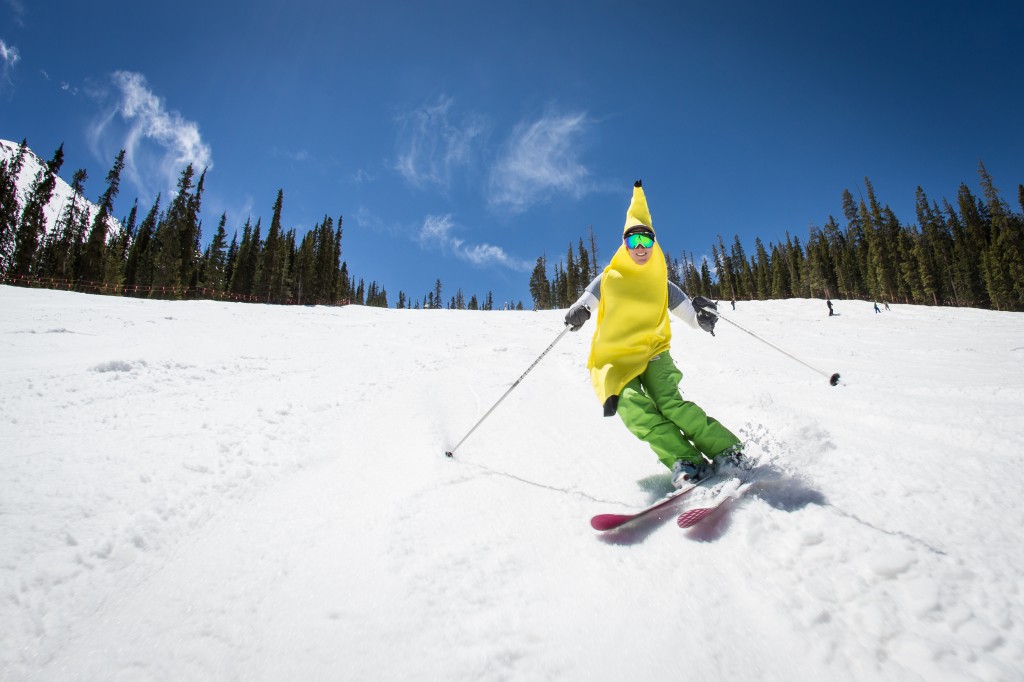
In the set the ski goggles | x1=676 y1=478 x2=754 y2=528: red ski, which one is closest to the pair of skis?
x1=676 y1=478 x2=754 y2=528: red ski

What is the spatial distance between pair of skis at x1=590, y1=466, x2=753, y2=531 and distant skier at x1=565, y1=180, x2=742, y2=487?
26 cm

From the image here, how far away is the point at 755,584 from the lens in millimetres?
1472

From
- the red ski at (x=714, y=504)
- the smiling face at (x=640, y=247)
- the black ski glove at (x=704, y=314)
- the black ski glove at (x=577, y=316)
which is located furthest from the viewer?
the black ski glove at (x=704, y=314)

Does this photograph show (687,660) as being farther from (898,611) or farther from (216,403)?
(216,403)

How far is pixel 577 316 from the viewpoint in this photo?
3385mm

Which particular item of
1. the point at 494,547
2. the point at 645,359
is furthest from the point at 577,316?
the point at 494,547

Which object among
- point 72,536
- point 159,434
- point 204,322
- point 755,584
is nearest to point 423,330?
point 204,322

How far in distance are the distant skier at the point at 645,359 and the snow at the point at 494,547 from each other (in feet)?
1.14

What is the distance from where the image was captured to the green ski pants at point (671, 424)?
2.50 metres

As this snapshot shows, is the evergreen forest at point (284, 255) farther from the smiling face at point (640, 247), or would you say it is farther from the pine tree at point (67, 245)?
the smiling face at point (640, 247)

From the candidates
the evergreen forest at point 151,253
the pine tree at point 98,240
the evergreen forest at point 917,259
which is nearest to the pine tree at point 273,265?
the evergreen forest at point 151,253

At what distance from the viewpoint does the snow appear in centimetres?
126

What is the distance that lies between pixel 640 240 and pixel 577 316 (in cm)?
80

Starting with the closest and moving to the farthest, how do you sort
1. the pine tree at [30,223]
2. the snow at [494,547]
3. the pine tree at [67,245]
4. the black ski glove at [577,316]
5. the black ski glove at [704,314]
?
the snow at [494,547], the black ski glove at [577,316], the black ski glove at [704,314], the pine tree at [30,223], the pine tree at [67,245]
